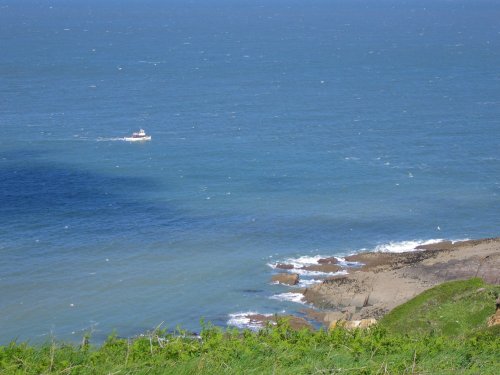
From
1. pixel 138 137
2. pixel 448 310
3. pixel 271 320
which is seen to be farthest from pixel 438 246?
pixel 138 137

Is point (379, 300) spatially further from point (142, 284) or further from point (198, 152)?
point (198, 152)

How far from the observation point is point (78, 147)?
91000mm

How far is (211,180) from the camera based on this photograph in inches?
3223

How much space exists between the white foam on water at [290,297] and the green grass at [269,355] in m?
30.8

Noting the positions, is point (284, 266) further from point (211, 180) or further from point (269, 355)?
point (269, 355)

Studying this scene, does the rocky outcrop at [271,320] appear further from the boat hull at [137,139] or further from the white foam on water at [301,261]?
the boat hull at [137,139]

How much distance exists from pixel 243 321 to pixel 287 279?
7012 mm

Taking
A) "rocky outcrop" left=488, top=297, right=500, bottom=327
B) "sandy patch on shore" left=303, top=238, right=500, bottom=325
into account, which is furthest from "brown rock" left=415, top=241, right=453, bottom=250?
"rocky outcrop" left=488, top=297, right=500, bottom=327

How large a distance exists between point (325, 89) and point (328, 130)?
90.8 feet

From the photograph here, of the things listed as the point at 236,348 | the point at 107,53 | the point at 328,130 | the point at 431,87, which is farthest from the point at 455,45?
the point at 236,348

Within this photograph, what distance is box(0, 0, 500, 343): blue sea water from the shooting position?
58.3m

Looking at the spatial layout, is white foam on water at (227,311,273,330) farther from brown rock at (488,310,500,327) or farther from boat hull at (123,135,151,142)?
boat hull at (123,135,151,142)

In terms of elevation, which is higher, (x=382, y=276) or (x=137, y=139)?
(x=137, y=139)

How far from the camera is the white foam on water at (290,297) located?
5741 centimetres
